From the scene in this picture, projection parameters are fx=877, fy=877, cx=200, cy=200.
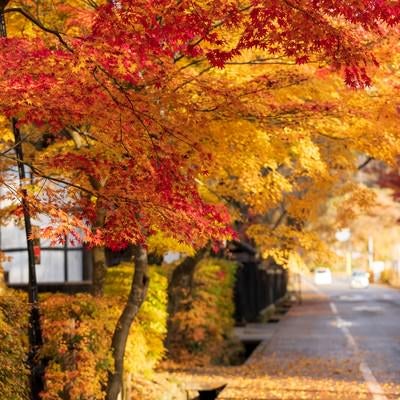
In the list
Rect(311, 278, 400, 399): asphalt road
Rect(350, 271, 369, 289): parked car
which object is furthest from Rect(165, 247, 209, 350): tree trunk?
Rect(350, 271, 369, 289): parked car

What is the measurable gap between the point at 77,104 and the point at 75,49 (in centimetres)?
85

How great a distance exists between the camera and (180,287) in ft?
71.4

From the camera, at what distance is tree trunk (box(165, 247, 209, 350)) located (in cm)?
2001

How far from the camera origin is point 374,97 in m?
13.4

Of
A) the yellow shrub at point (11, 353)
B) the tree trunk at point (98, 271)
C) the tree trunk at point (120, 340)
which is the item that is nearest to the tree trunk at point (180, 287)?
the tree trunk at point (98, 271)

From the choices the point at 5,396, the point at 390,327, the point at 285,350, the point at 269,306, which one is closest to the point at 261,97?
the point at 5,396

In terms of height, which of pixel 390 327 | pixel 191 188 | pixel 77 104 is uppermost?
pixel 77 104

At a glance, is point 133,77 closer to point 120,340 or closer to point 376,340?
point 120,340

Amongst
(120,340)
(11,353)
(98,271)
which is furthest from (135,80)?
(98,271)

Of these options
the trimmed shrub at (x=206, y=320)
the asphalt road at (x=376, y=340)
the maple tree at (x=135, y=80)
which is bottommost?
the asphalt road at (x=376, y=340)

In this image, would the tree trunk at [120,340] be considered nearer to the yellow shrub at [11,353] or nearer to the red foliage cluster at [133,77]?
the yellow shrub at [11,353]

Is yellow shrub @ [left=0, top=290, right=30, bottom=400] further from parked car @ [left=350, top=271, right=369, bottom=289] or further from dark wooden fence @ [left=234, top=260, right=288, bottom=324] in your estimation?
parked car @ [left=350, top=271, right=369, bottom=289]

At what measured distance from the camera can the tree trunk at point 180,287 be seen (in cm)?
2001

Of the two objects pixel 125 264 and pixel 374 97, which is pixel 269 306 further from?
pixel 374 97
